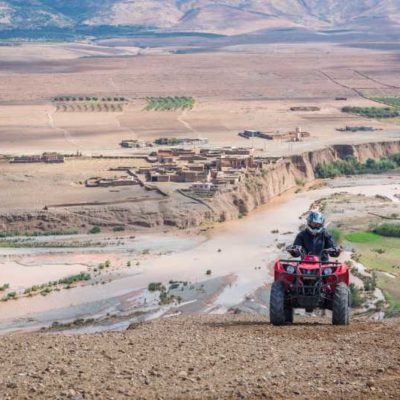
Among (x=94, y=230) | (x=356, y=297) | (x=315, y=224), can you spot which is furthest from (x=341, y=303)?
(x=94, y=230)

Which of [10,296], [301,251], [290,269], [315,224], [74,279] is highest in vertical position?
[315,224]

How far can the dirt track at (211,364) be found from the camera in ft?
30.6

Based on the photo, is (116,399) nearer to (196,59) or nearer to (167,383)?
(167,383)

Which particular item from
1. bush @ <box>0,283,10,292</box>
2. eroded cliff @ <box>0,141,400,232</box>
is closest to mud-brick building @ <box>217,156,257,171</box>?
eroded cliff @ <box>0,141,400,232</box>

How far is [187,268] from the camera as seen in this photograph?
34000 millimetres

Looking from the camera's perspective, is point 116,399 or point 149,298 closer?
point 116,399

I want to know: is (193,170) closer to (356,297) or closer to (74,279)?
(74,279)

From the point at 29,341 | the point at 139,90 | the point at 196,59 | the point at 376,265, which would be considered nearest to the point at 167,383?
Result: the point at 29,341

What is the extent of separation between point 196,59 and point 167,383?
133m

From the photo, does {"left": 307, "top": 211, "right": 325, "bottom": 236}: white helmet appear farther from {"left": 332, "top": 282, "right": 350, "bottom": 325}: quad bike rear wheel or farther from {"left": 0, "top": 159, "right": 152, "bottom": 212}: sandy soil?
{"left": 0, "top": 159, "right": 152, "bottom": 212}: sandy soil

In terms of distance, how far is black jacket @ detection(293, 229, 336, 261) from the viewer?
1328 cm

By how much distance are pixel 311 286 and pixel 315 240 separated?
2.03 feet

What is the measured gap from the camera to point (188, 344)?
37.9 feet

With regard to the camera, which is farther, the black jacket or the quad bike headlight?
the black jacket
